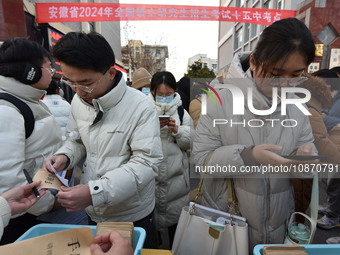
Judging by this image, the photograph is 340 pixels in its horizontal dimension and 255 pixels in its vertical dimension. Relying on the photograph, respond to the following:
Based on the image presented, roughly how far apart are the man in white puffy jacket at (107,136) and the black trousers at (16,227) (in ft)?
1.21

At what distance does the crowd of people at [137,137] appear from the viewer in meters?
0.93

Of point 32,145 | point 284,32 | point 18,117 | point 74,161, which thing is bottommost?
point 74,161

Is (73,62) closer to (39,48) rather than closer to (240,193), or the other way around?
(39,48)

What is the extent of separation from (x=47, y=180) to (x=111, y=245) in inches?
18.3

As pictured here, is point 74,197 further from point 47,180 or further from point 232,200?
point 232,200

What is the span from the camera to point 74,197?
0.89 metres

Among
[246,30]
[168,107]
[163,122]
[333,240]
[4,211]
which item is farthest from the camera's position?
[246,30]

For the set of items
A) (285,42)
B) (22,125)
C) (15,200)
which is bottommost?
(15,200)

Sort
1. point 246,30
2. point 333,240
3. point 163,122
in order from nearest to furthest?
point 163,122
point 333,240
point 246,30

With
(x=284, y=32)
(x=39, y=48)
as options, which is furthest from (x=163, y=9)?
(x=284, y=32)

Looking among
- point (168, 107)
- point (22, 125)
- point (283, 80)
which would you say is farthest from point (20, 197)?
point (168, 107)

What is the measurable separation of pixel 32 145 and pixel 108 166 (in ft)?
1.58

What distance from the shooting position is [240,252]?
37.6 inches

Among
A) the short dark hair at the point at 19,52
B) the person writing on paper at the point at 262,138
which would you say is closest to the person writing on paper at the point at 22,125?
the short dark hair at the point at 19,52
